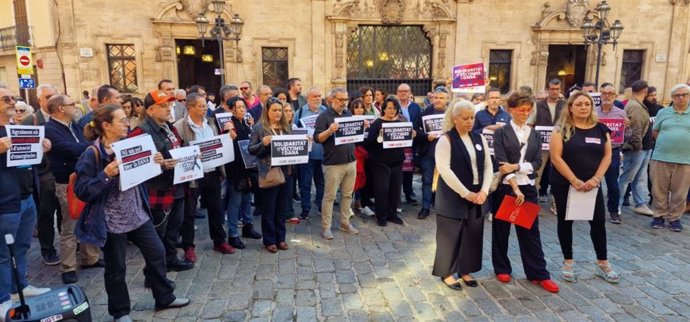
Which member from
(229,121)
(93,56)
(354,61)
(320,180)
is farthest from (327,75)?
(229,121)

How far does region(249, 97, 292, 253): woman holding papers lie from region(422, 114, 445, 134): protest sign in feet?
7.88

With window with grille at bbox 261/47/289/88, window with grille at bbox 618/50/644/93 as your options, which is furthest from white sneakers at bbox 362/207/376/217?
window with grille at bbox 618/50/644/93

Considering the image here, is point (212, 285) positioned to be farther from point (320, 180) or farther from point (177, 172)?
point (320, 180)

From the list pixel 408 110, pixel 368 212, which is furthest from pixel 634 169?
pixel 368 212

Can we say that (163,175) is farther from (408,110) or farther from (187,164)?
(408,110)

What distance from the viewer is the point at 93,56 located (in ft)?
55.3

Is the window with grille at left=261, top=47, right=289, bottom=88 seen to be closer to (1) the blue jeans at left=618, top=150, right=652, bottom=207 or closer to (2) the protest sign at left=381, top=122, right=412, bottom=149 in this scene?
(2) the protest sign at left=381, top=122, right=412, bottom=149

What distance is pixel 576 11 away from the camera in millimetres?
19094

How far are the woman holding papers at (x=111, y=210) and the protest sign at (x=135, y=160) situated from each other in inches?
2.2

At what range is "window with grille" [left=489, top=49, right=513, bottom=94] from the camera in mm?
19672

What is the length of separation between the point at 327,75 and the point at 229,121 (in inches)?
532

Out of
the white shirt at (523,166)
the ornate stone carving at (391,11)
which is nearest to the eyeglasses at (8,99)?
the white shirt at (523,166)

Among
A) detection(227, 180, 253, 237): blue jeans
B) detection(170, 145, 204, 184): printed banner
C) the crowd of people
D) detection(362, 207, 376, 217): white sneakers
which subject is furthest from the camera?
detection(362, 207, 376, 217): white sneakers

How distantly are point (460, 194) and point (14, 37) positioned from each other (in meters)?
25.6
